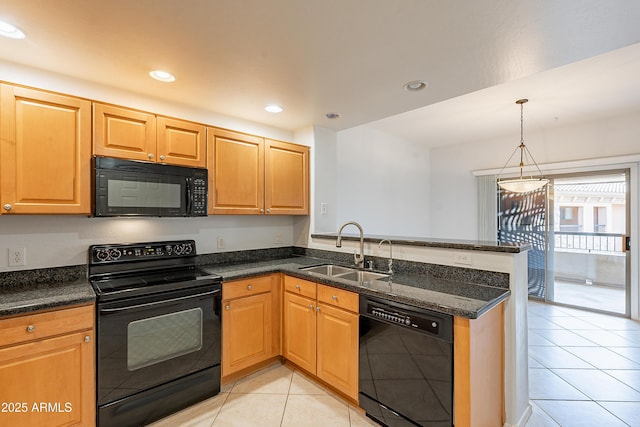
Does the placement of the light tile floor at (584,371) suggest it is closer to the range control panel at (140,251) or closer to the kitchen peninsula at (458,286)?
the kitchen peninsula at (458,286)

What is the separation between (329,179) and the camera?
11.2ft

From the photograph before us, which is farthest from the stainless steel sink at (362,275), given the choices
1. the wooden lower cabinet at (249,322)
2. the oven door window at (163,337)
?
the oven door window at (163,337)

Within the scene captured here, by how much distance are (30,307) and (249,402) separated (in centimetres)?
150

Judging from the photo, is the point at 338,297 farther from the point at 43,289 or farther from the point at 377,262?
the point at 43,289

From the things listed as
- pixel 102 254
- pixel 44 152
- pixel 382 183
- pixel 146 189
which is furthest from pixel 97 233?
pixel 382 183

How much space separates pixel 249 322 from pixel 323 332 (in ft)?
2.13

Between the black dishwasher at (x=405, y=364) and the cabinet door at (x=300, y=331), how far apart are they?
0.51 m

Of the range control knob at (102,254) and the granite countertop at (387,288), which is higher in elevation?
the range control knob at (102,254)

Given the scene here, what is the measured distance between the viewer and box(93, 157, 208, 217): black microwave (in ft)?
6.45

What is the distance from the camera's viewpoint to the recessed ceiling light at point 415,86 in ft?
7.05

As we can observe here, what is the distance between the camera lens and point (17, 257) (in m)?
1.93

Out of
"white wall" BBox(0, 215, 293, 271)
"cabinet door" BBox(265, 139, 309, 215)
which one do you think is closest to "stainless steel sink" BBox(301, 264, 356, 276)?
"cabinet door" BBox(265, 139, 309, 215)

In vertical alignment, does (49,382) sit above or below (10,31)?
below

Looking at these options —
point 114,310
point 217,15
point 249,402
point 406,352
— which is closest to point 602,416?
point 406,352
